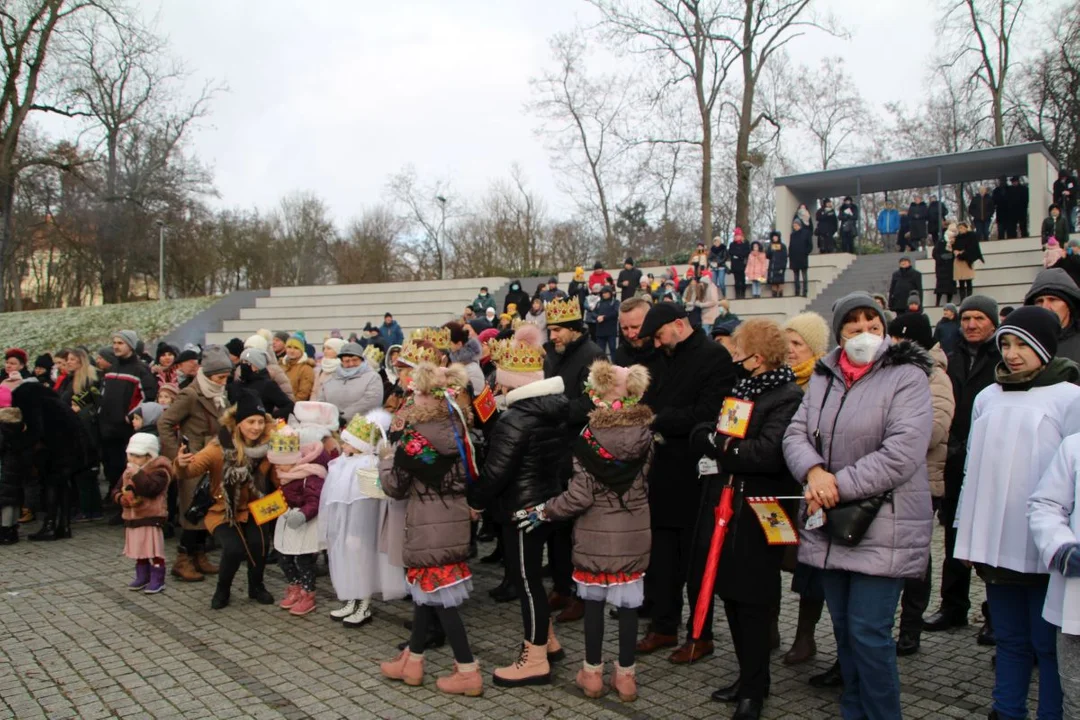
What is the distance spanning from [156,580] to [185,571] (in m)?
0.31

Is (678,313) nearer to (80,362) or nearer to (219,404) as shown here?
(219,404)

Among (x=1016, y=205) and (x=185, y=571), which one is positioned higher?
(x=1016, y=205)

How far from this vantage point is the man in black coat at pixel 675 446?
4.88 m

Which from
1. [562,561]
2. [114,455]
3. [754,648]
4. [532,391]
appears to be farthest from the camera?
[114,455]

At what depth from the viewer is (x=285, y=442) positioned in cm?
598

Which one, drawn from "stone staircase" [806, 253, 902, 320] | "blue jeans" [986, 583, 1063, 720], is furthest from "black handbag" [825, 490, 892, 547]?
"stone staircase" [806, 253, 902, 320]

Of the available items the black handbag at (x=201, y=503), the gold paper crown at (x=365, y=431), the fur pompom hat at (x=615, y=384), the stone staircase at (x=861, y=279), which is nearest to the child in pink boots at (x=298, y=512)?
the gold paper crown at (x=365, y=431)

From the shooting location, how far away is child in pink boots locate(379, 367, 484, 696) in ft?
14.7

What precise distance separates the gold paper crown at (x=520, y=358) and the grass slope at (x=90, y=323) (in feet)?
74.3

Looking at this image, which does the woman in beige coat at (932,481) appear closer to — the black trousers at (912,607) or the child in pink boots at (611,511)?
the black trousers at (912,607)

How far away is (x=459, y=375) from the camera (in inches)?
187

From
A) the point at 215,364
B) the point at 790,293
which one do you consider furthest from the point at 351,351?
the point at 790,293

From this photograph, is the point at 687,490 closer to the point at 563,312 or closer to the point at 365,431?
the point at 563,312

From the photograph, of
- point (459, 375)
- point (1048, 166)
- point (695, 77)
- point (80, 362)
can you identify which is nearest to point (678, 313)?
point (459, 375)
